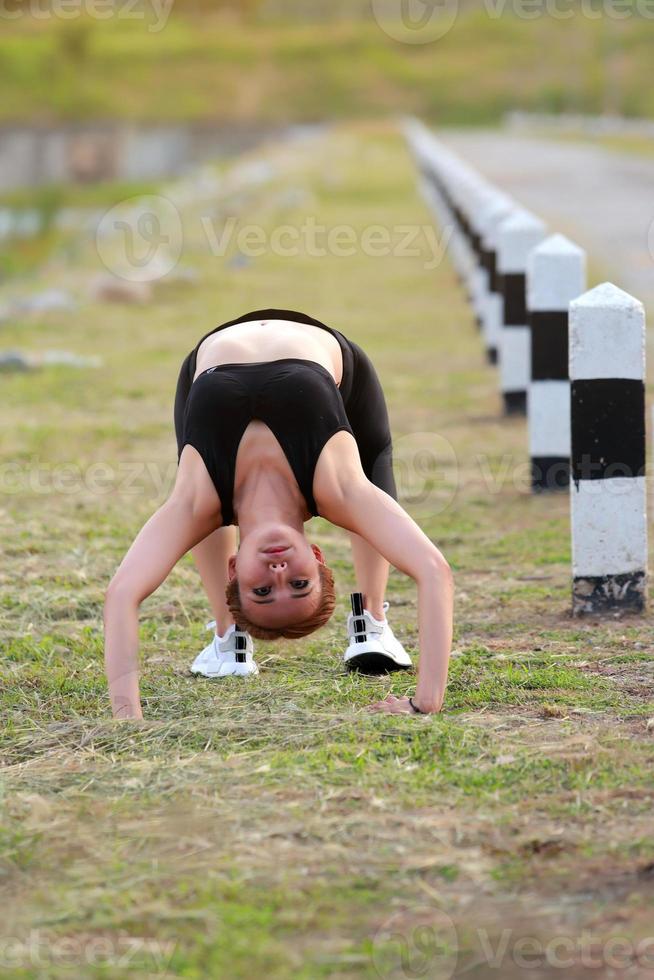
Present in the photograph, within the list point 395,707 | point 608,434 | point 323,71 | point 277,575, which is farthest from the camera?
point 323,71

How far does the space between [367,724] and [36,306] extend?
9941mm

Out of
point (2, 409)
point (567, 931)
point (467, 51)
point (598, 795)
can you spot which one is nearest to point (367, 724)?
point (598, 795)

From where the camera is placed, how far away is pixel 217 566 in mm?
4137

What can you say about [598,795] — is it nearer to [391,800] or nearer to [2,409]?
[391,800]

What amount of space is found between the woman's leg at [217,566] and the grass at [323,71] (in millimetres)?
78692

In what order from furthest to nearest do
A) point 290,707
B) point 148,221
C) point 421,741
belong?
point 148,221
point 290,707
point 421,741

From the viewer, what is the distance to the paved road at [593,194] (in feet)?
45.3

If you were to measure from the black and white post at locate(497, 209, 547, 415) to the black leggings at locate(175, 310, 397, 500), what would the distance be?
3400 millimetres

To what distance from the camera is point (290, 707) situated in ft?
12.0

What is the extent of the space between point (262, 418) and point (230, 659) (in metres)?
0.83

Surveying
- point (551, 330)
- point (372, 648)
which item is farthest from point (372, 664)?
point (551, 330)

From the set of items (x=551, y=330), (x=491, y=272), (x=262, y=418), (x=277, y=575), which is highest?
(x=491, y=272)

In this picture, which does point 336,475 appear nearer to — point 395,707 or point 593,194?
point 395,707

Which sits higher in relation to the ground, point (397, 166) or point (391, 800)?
point (397, 166)
